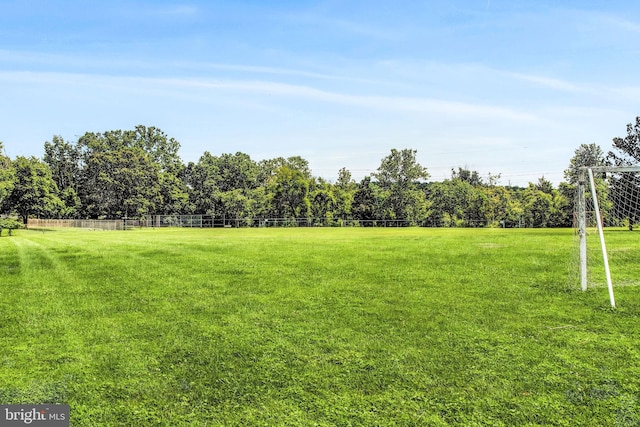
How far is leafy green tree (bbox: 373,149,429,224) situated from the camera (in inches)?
2859

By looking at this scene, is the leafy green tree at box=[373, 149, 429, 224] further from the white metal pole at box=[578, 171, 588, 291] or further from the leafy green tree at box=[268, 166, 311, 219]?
the white metal pole at box=[578, 171, 588, 291]

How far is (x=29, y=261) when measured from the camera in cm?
1639

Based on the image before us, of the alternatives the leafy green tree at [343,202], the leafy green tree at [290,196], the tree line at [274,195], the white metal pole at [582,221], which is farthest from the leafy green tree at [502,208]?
the white metal pole at [582,221]

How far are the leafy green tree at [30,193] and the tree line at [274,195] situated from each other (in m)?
0.13

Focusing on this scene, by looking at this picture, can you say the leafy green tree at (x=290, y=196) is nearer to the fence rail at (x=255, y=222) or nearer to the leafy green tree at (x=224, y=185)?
the fence rail at (x=255, y=222)

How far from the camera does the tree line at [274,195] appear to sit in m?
66.9


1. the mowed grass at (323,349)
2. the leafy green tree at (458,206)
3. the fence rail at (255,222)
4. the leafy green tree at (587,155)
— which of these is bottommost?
the mowed grass at (323,349)

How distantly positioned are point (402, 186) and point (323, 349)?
71.0m

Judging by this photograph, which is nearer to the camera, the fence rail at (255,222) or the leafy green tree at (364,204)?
the fence rail at (255,222)

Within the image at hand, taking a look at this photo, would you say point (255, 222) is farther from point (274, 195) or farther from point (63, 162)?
point (63, 162)

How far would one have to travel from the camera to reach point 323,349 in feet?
20.8

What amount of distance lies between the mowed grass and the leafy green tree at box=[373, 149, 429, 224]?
60.4m

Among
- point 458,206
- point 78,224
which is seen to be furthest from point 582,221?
point 78,224

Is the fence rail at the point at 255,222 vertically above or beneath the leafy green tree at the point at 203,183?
beneath
